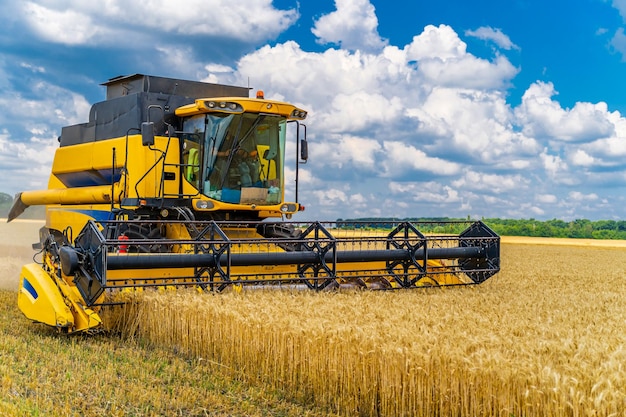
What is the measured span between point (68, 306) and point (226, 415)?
278 cm

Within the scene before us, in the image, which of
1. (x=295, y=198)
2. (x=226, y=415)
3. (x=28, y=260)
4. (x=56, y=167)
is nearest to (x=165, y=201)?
(x=295, y=198)

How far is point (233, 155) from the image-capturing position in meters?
8.47

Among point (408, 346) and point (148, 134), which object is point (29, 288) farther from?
point (408, 346)

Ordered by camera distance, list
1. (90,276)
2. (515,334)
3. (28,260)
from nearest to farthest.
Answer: (515,334), (90,276), (28,260)

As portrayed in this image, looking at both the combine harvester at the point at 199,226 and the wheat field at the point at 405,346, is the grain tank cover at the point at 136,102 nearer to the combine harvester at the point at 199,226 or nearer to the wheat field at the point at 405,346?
the combine harvester at the point at 199,226

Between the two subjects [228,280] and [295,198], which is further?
[295,198]

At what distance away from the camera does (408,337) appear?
14.3 feet

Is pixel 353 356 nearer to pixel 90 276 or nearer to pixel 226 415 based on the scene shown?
pixel 226 415

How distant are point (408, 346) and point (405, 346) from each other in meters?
0.02

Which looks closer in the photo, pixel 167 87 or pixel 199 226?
pixel 199 226

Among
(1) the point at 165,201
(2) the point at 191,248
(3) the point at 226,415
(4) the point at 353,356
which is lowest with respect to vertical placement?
(3) the point at 226,415

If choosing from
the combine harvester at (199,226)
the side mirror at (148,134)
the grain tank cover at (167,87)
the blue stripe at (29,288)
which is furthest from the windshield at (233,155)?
the blue stripe at (29,288)

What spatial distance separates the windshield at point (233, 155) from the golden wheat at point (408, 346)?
2.33 m

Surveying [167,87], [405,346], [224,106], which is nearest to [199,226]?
[224,106]
